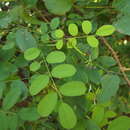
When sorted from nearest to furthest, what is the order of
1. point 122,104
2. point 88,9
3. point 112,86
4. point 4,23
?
point 112,86 < point 4,23 < point 88,9 < point 122,104

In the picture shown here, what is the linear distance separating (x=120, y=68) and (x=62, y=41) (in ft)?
0.58

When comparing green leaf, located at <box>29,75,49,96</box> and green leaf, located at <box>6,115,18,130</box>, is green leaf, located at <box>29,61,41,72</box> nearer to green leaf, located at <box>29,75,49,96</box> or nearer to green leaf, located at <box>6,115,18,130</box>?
green leaf, located at <box>29,75,49,96</box>

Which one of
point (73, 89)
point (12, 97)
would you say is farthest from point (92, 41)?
point (12, 97)

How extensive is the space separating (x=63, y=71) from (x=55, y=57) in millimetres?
52

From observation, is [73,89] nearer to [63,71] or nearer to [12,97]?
[63,71]

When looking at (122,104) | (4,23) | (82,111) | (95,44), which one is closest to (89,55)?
(95,44)

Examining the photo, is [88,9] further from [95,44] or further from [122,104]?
[122,104]

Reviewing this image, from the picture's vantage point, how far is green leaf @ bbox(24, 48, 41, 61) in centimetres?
86

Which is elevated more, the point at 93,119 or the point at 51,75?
the point at 51,75

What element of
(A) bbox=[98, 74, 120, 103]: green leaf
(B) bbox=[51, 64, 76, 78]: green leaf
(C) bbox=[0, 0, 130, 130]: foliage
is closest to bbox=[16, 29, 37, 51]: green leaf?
(C) bbox=[0, 0, 130, 130]: foliage


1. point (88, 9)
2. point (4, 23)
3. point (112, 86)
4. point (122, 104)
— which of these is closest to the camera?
point (112, 86)

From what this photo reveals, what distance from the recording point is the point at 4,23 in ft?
3.26

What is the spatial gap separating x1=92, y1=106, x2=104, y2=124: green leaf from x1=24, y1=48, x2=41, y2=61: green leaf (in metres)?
0.25

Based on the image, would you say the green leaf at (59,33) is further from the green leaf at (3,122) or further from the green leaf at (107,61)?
the green leaf at (3,122)
